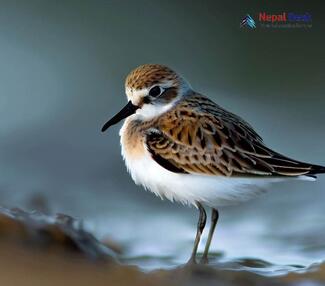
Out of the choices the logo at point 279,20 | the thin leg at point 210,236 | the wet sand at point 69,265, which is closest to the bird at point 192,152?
the thin leg at point 210,236

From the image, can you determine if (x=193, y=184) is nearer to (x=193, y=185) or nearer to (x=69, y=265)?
(x=193, y=185)

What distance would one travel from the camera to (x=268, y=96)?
28.4 ft

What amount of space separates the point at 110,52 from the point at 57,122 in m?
1.26

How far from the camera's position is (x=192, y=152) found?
557 cm

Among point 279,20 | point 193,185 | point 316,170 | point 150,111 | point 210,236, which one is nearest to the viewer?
point 316,170

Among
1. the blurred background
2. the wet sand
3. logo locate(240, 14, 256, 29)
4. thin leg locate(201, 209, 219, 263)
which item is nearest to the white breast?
thin leg locate(201, 209, 219, 263)

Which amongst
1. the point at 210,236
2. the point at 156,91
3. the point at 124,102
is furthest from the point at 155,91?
the point at 124,102

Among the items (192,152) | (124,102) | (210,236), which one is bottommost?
(210,236)

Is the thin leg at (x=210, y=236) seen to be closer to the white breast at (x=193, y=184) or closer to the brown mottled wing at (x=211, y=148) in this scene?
the white breast at (x=193, y=184)

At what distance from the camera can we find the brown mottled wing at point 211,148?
5434mm

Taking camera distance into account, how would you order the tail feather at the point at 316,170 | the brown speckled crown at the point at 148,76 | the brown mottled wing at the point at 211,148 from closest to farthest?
the tail feather at the point at 316,170, the brown mottled wing at the point at 211,148, the brown speckled crown at the point at 148,76

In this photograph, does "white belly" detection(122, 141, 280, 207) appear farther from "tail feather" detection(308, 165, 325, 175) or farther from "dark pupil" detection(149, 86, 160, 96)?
"dark pupil" detection(149, 86, 160, 96)

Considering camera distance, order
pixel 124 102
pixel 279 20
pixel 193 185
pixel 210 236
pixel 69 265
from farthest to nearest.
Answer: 1. pixel 279 20
2. pixel 124 102
3. pixel 210 236
4. pixel 193 185
5. pixel 69 265

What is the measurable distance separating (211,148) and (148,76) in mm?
559
